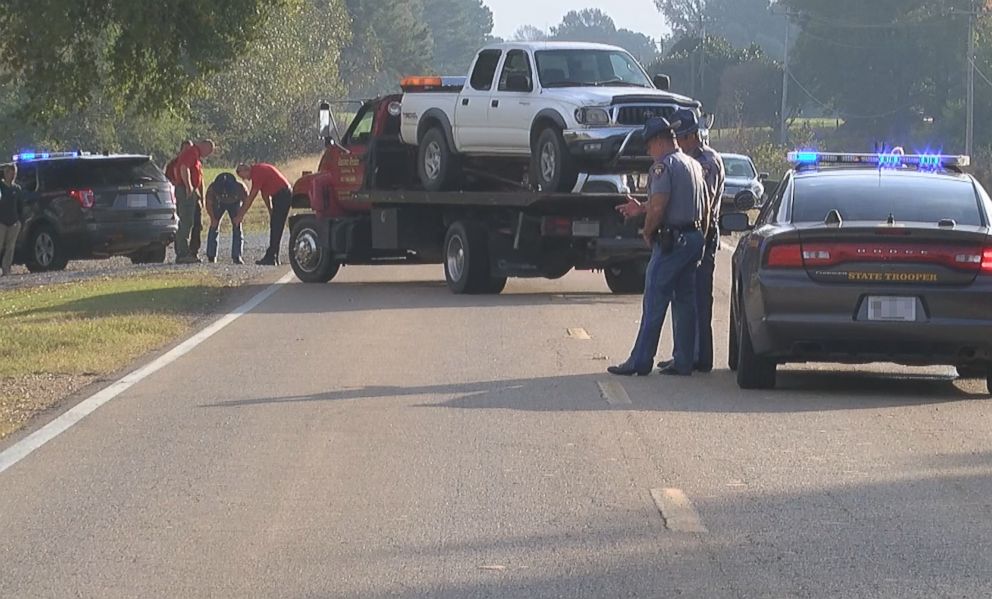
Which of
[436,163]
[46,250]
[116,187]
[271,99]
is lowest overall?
[46,250]

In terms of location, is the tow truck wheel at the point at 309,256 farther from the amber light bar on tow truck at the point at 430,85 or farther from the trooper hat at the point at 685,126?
the trooper hat at the point at 685,126

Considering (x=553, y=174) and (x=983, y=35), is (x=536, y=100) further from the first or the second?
(x=983, y=35)

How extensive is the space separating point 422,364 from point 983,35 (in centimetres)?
8413

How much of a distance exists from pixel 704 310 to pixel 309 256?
10.9 meters

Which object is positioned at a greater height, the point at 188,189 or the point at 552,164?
the point at 552,164

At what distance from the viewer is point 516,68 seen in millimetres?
21500

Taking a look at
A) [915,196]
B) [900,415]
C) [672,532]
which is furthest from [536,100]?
[672,532]

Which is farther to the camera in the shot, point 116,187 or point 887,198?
point 116,187

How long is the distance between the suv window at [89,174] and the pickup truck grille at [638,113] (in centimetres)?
1110

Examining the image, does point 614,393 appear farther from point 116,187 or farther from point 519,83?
point 116,187

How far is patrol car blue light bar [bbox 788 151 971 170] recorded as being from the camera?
13.8m

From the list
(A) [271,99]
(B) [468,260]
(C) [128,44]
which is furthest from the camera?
(A) [271,99]

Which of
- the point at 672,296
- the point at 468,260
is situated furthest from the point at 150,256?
the point at 672,296

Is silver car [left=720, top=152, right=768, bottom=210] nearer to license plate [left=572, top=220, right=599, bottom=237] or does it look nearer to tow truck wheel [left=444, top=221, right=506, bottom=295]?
tow truck wheel [left=444, top=221, right=506, bottom=295]
